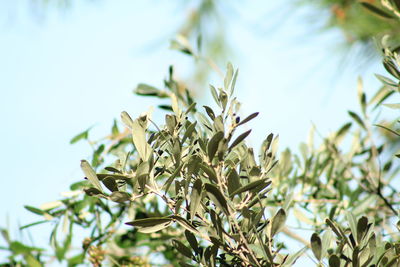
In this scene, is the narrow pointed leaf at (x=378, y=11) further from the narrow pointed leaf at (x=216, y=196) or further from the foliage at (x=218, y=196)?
the narrow pointed leaf at (x=216, y=196)

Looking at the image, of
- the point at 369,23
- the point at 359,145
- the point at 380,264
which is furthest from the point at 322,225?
the point at 369,23

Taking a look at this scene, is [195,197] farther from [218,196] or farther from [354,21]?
[354,21]

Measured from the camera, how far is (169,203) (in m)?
0.53

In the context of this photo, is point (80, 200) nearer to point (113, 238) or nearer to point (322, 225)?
point (113, 238)

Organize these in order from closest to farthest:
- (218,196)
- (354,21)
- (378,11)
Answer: (218,196)
(378,11)
(354,21)

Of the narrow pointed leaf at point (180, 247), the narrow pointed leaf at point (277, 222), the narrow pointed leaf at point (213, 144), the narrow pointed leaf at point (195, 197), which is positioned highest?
the narrow pointed leaf at point (213, 144)

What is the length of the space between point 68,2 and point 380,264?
3.31 metres

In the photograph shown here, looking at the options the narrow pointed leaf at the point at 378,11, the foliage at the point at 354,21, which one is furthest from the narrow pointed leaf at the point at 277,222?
the foliage at the point at 354,21

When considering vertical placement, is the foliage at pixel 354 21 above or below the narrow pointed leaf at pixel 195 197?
above

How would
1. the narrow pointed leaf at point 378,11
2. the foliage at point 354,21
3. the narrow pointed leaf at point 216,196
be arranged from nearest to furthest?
the narrow pointed leaf at point 216,196, the narrow pointed leaf at point 378,11, the foliage at point 354,21

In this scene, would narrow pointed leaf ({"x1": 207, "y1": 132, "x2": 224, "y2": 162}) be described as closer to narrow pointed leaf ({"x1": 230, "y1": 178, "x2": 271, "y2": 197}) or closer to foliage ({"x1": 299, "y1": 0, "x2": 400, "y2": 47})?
narrow pointed leaf ({"x1": 230, "y1": 178, "x2": 271, "y2": 197})

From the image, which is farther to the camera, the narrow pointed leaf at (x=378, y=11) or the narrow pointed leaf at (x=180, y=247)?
the narrow pointed leaf at (x=378, y=11)

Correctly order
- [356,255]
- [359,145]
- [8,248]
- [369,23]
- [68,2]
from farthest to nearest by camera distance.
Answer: [68,2], [369,23], [359,145], [8,248], [356,255]

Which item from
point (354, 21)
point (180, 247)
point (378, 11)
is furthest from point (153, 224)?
point (354, 21)
